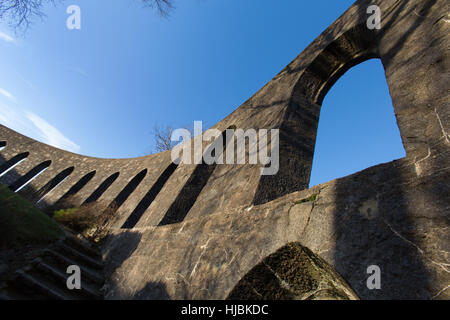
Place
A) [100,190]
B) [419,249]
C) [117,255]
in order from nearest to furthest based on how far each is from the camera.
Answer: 1. [419,249]
2. [117,255]
3. [100,190]

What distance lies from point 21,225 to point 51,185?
27.3 feet

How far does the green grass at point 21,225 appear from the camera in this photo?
3566 millimetres

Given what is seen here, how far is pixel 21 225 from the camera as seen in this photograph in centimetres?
388

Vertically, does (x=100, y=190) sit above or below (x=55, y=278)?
above

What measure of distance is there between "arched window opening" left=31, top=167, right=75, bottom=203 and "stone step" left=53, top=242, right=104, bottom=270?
7.58 meters

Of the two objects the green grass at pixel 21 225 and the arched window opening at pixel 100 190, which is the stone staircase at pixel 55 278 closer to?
the green grass at pixel 21 225

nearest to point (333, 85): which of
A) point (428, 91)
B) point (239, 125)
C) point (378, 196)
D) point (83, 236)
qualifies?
point (239, 125)

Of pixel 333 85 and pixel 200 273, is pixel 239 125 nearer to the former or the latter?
pixel 333 85

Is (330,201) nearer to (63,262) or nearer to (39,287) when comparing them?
(39,287)

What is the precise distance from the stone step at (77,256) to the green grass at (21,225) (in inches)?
11.2

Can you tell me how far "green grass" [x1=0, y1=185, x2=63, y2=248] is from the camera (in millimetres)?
3566

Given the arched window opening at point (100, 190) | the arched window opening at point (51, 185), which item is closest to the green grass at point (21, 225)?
the arched window opening at point (100, 190)

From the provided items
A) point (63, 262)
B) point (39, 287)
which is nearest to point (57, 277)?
point (39, 287)
